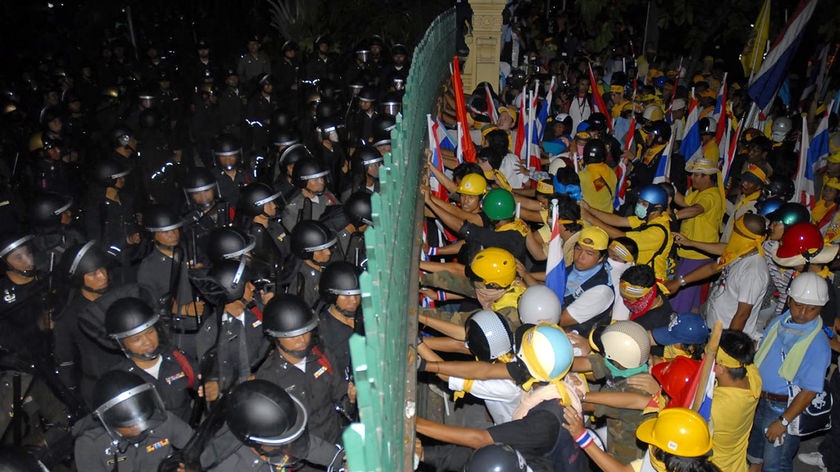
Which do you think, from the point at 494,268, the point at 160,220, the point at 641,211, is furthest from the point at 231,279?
the point at 641,211

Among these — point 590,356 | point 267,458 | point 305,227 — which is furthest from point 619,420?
point 305,227

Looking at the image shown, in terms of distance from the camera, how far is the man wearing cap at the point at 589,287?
16.9 feet

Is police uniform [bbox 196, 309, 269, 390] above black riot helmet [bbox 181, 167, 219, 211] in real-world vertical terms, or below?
below

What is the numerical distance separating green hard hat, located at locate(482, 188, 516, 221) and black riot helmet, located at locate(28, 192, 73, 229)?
13.8 ft

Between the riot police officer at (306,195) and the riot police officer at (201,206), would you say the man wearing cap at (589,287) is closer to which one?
the riot police officer at (306,195)

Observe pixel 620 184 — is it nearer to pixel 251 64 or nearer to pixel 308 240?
pixel 308 240

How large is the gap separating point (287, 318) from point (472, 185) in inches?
105

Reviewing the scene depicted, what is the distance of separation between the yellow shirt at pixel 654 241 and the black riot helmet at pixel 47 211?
5.49 m

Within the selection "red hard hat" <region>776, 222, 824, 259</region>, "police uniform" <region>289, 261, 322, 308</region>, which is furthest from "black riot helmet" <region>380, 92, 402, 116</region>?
"red hard hat" <region>776, 222, 824, 259</region>

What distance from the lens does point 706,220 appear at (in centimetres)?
700

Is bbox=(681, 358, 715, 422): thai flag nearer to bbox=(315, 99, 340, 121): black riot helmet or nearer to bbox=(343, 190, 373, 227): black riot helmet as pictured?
bbox=(343, 190, 373, 227): black riot helmet

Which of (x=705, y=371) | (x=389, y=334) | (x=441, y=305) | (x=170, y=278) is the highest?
(x=389, y=334)

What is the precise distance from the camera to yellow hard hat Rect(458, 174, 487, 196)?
252 inches

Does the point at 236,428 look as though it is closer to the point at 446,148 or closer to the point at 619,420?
the point at 619,420
